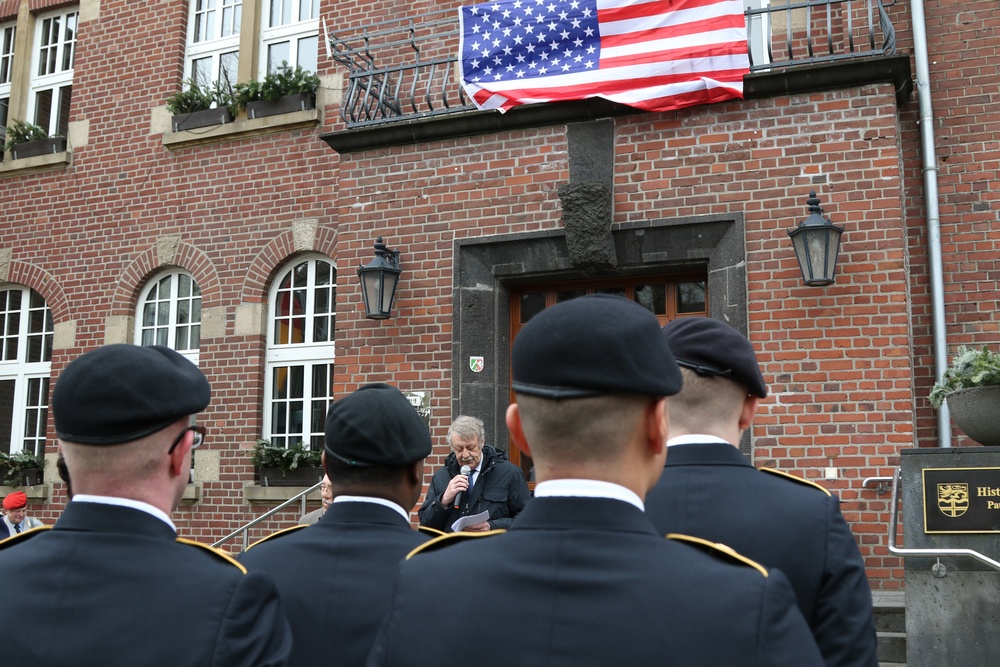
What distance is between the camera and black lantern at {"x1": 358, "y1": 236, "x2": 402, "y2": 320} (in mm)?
8445

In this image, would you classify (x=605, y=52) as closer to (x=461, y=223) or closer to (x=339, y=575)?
(x=461, y=223)

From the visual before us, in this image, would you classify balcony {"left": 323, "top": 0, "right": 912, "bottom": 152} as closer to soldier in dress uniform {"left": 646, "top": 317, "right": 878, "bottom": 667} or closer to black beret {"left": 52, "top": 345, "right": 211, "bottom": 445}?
soldier in dress uniform {"left": 646, "top": 317, "right": 878, "bottom": 667}

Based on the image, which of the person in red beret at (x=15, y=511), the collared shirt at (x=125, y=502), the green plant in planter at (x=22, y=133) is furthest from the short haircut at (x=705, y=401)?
the green plant in planter at (x=22, y=133)

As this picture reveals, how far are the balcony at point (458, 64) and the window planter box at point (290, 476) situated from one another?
10.2 feet

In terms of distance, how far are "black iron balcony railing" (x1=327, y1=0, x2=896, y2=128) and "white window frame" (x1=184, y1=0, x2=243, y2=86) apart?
6.63ft

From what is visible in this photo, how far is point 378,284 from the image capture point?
8.45 meters

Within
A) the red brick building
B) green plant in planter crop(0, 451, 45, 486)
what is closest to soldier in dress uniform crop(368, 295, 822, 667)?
the red brick building

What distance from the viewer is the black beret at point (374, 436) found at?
96.5 inches

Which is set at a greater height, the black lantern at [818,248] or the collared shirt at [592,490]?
the black lantern at [818,248]

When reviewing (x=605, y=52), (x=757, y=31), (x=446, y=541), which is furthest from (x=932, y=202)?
(x=446, y=541)

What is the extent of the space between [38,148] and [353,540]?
442 inches

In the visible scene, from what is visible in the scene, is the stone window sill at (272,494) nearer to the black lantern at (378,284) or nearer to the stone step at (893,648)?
the black lantern at (378,284)

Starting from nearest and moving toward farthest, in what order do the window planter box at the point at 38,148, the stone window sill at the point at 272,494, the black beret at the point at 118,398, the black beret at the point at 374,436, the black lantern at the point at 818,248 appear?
the black beret at the point at 118,398 < the black beret at the point at 374,436 < the black lantern at the point at 818,248 < the stone window sill at the point at 272,494 < the window planter box at the point at 38,148

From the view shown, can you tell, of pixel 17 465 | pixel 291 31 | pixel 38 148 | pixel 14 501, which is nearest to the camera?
pixel 14 501
